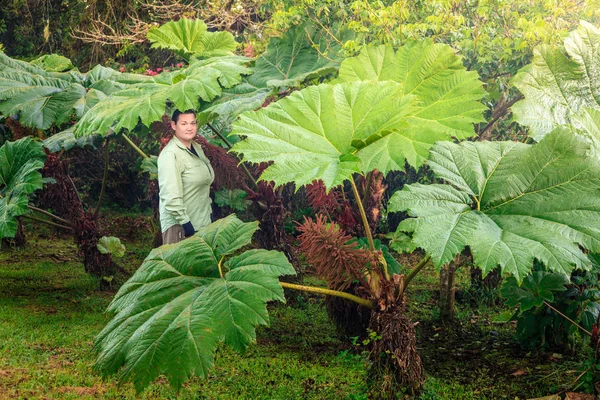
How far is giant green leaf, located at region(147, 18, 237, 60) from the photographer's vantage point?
13.0 feet

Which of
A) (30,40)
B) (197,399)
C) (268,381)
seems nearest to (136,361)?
(197,399)

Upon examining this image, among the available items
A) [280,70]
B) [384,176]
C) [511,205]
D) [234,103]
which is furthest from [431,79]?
[280,70]

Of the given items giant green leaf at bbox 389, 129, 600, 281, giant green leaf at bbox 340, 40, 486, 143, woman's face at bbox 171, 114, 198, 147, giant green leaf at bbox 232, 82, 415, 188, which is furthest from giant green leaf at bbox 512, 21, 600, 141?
woman's face at bbox 171, 114, 198, 147

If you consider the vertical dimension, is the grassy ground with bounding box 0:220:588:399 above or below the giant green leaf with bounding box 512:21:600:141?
below

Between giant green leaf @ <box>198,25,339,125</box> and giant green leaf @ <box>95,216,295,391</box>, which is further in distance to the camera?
giant green leaf @ <box>198,25,339,125</box>

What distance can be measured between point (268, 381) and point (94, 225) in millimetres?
2475

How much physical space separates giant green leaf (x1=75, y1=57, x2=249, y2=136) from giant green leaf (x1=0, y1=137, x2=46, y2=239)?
0.99 meters

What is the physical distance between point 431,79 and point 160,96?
138 cm

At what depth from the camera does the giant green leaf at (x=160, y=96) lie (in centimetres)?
298

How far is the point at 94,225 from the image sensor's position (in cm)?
495

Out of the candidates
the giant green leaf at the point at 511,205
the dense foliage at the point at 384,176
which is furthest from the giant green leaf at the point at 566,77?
the giant green leaf at the point at 511,205

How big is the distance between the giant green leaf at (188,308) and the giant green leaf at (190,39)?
6.55 ft

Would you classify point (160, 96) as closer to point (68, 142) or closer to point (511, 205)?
point (68, 142)

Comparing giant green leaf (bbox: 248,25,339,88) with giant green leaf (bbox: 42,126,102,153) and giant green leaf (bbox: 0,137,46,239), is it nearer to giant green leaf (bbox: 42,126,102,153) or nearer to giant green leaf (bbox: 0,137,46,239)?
giant green leaf (bbox: 42,126,102,153)
